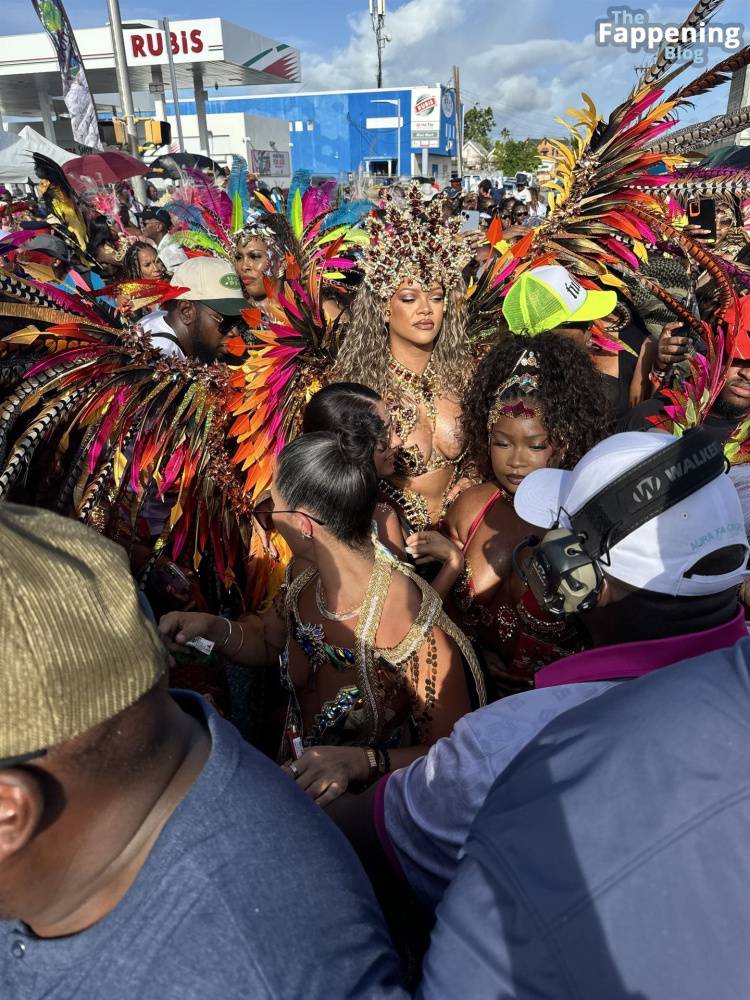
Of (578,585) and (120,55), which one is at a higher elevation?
(120,55)

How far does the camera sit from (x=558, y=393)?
7.88 ft

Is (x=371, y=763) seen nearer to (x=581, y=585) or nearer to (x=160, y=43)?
(x=581, y=585)

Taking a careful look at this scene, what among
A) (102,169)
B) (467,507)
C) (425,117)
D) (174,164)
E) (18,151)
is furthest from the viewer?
(425,117)

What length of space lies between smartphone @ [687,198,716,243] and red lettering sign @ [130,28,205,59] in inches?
890

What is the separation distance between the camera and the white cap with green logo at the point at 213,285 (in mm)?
3840

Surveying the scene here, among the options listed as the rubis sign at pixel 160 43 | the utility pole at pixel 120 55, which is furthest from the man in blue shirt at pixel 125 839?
the rubis sign at pixel 160 43

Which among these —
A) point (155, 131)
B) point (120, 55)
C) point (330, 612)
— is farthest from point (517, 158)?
point (330, 612)

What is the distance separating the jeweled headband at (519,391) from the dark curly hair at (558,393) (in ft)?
0.05

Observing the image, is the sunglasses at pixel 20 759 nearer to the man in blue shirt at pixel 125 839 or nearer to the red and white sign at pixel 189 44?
the man in blue shirt at pixel 125 839

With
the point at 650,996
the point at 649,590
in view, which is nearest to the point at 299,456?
the point at 649,590

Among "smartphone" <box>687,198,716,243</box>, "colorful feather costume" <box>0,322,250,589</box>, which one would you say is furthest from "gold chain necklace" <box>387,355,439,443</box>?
"smartphone" <box>687,198,716,243</box>

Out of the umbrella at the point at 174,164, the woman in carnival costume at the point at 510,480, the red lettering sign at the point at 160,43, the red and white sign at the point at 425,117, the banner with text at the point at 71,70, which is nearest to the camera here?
the woman in carnival costume at the point at 510,480

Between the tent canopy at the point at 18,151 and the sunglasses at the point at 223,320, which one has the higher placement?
the tent canopy at the point at 18,151

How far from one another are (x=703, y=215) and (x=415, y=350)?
1.60 meters
